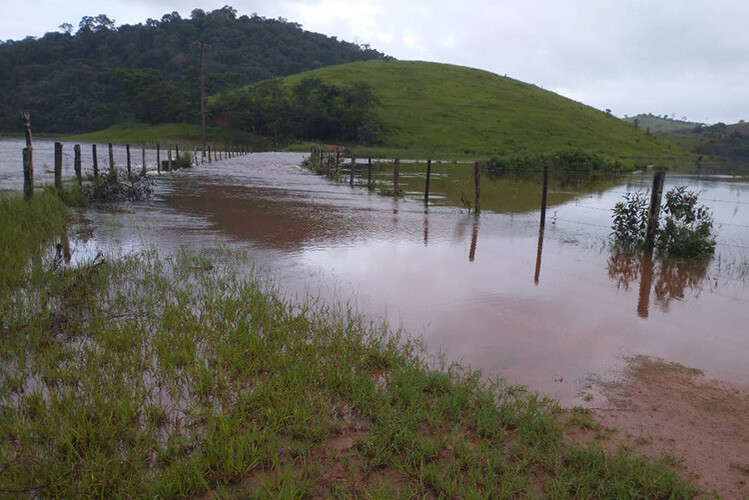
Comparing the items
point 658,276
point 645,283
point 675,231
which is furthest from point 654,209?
point 645,283

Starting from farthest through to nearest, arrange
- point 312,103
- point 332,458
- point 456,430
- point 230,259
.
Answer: point 312,103
point 230,259
point 456,430
point 332,458

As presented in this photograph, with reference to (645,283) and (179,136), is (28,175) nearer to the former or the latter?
(645,283)

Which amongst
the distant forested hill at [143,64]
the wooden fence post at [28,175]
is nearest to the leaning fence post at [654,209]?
the wooden fence post at [28,175]

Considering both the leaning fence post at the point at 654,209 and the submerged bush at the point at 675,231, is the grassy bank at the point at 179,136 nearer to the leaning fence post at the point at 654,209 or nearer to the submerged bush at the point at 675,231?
the submerged bush at the point at 675,231

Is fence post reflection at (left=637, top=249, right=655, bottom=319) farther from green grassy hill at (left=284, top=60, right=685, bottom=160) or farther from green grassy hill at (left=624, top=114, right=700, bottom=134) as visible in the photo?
green grassy hill at (left=624, top=114, right=700, bottom=134)

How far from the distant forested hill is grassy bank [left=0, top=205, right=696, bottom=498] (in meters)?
75.4

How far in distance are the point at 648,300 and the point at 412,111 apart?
77495mm

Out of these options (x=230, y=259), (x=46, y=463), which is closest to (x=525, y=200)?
(x=230, y=259)

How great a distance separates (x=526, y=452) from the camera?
3.56 metres

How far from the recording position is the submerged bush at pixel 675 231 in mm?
10484

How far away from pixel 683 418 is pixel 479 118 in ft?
255

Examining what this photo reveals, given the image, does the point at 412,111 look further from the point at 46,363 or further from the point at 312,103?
the point at 46,363

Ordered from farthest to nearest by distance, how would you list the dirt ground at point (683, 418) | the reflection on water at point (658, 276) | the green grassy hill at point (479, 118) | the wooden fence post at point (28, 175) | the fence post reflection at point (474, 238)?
the green grassy hill at point (479, 118)
the wooden fence post at point (28, 175)
the fence post reflection at point (474, 238)
the reflection on water at point (658, 276)
the dirt ground at point (683, 418)

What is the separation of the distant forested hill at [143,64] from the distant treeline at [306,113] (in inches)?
322
